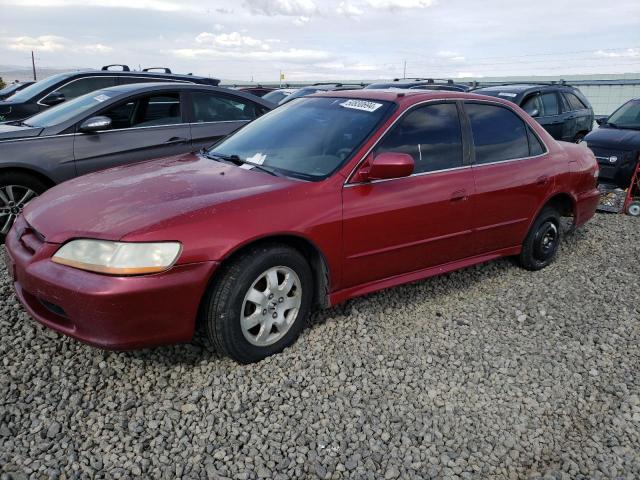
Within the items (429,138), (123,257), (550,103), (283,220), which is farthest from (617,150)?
(123,257)

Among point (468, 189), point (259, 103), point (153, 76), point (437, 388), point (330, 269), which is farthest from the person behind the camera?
point (153, 76)

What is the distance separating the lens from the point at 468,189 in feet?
12.6

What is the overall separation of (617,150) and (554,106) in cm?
252

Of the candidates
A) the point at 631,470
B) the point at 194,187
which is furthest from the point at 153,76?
the point at 631,470

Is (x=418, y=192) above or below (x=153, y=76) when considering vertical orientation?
below

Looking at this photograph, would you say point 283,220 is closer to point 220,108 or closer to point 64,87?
point 220,108

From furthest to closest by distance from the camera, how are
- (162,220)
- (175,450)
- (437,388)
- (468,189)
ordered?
(468,189), (437,388), (162,220), (175,450)

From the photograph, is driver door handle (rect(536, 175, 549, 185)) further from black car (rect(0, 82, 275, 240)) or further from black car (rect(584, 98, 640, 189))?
black car (rect(584, 98, 640, 189))

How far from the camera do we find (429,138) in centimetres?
376

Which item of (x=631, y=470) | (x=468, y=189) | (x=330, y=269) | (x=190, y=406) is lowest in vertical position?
(x=631, y=470)

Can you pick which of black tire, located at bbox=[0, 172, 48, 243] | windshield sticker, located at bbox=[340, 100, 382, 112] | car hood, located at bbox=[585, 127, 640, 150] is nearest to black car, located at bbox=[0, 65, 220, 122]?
black tire, located at bbox=[0, 172, 48, 243]

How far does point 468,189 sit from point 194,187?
1971 mm

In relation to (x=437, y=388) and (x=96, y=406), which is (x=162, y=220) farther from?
(x=437, y=388)

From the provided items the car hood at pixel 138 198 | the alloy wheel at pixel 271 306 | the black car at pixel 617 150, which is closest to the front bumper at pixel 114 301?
the car hood at pixel 138 198
